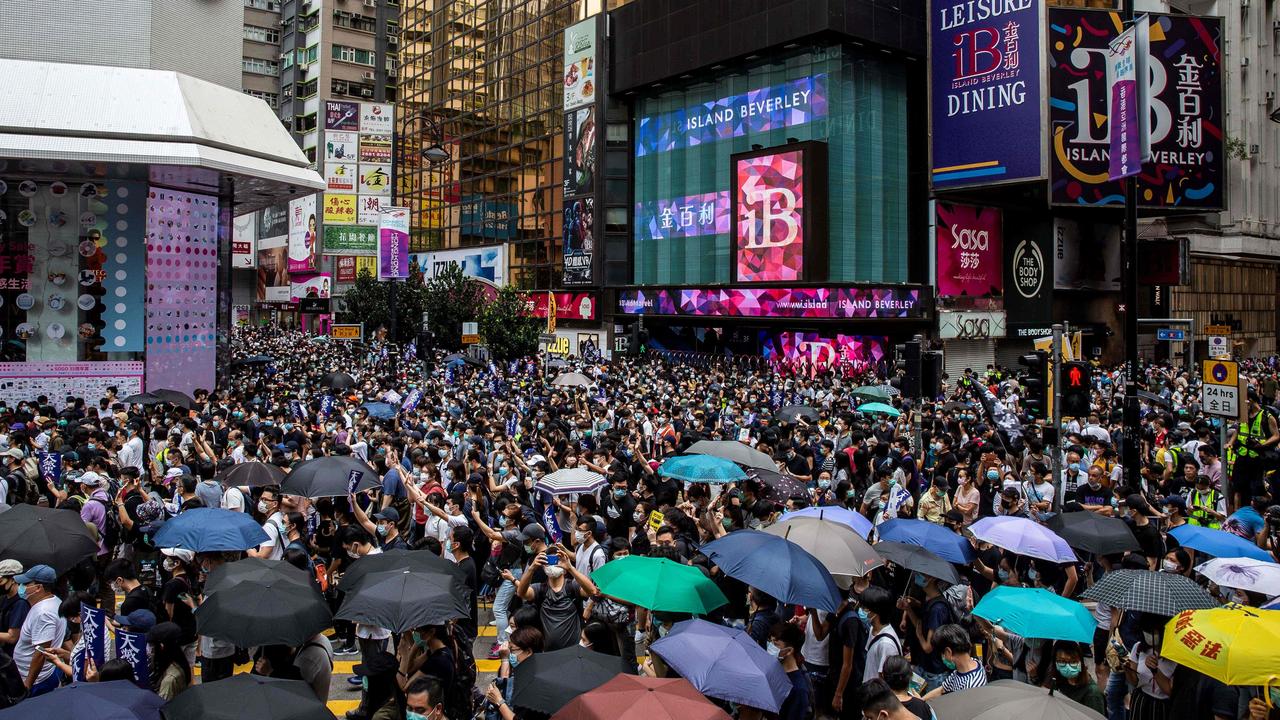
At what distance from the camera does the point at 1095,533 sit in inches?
318

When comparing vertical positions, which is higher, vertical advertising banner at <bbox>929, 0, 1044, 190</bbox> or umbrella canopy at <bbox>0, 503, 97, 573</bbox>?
vertical advertising banner at <bbox>929, 0, 1044, 190</bbox>

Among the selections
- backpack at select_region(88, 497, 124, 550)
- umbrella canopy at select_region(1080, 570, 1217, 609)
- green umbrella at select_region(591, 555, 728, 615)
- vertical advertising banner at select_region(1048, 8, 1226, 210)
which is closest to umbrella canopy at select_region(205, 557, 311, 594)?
green umbrella at select_region(591, 555, 728, 615)

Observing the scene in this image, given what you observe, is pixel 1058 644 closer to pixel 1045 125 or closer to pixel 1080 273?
pixel 1045 125

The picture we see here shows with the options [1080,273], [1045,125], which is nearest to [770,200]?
[1045,125]

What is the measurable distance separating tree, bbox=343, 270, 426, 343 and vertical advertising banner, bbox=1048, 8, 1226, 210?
2922 cm

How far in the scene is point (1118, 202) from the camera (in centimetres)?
3584

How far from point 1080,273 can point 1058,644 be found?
38.9 m

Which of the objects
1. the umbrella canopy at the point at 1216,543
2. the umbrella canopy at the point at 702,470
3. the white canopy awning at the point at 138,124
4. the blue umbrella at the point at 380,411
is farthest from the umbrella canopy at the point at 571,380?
the umbrella canopy at the point at 1216,543

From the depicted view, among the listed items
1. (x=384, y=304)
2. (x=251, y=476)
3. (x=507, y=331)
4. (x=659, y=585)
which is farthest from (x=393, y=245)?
(x=659, y=585)

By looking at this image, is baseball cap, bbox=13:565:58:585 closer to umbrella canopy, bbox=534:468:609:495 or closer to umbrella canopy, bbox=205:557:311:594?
umbrella canopy, bbox=205:557:311:594

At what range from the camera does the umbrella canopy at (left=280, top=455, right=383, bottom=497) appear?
9445 mm

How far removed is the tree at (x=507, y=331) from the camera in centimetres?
3975

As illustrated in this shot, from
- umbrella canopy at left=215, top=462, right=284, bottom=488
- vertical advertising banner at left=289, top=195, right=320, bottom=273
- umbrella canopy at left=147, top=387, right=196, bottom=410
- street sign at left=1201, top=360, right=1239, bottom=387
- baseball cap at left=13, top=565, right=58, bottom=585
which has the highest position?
vertical advertising banner at left=289, top=195, right=320, bottom=273

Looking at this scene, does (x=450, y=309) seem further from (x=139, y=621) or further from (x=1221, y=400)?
(x=139, y=621)
